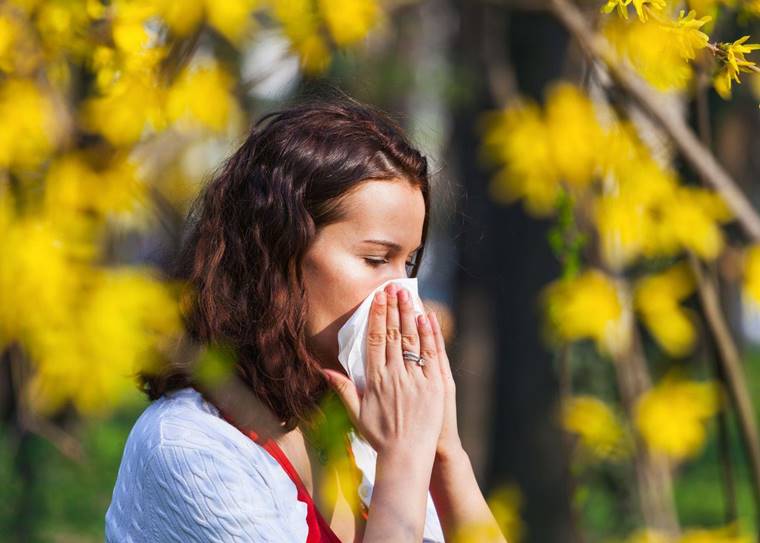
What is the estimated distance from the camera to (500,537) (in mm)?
2146

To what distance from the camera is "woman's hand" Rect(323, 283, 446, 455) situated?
193 cm

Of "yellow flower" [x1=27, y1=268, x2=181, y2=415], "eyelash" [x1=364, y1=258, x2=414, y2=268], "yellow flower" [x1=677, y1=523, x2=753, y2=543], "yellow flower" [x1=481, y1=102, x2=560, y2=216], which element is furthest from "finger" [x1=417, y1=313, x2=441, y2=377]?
"yellow flower" [x1=481, y1=102, x2=560, y2=216]

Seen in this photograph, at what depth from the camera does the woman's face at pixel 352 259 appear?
6.60 feet

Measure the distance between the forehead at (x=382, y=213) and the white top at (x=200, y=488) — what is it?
0.38 meters

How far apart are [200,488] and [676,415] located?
2240 millimetres

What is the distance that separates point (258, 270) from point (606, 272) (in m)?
2.07

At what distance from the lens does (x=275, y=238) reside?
2043 mm

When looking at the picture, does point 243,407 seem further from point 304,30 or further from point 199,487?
point 304,30

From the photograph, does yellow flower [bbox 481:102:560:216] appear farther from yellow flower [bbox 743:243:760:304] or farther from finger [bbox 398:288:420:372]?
finger [bbox 398:288:420:372]

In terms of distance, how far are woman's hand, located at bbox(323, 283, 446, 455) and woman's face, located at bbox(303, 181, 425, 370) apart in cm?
5

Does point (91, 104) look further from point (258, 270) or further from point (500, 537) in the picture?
point (500, 537)

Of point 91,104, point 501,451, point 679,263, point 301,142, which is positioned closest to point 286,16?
point 91,104

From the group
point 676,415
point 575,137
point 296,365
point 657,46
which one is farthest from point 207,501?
point 676,415

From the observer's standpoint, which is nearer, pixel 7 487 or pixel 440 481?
pixel 440 481
